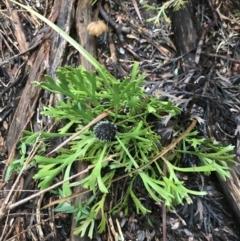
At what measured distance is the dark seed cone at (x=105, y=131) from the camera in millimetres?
1653

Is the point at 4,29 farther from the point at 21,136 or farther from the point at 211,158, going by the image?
the point at 211,158

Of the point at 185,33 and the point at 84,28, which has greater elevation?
the point at 84,28

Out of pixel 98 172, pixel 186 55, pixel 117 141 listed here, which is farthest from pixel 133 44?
pixel 98 172

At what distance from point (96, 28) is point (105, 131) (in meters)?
0.55

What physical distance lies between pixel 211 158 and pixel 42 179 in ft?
2.18

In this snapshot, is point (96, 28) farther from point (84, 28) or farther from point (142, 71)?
point (142, 71)

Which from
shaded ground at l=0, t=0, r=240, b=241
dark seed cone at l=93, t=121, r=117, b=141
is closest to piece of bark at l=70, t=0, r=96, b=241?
shaded ground at l=0, t=0, r=240, b=241

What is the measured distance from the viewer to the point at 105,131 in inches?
65.1

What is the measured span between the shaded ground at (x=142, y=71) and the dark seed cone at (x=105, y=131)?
0.78 feet

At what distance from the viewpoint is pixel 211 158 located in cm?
169

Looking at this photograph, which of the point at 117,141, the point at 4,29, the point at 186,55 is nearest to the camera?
the point at 117,141

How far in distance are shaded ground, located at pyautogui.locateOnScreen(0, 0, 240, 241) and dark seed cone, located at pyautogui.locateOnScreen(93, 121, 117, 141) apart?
24 centimetres

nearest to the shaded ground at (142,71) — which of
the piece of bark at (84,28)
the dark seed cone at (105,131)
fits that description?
the piece of bark at (84,28)

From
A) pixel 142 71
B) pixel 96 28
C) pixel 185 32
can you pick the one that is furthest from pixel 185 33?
pixel 96 28
